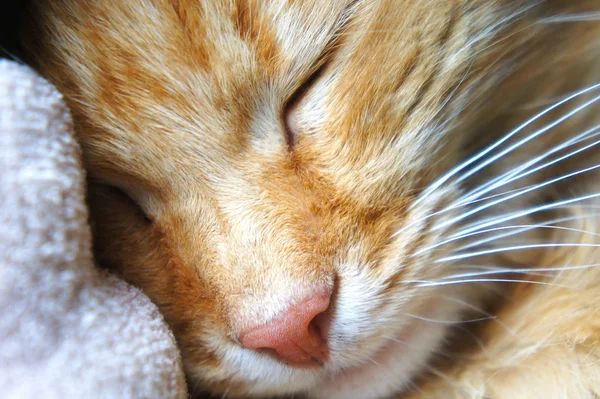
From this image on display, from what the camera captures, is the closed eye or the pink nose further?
the closed eye

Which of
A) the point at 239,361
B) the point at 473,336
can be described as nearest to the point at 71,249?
the point at 239,361

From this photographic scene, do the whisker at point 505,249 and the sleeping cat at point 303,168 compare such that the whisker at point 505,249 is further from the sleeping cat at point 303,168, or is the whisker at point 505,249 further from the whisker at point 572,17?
the whisker at point 572,17

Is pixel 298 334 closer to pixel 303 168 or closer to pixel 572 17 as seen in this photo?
pixel 303 168

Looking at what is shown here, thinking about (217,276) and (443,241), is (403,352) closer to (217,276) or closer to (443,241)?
(443,241)

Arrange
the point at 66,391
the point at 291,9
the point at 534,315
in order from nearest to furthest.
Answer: the point at 66,391 < the point at 291,9 < the point at 534,315

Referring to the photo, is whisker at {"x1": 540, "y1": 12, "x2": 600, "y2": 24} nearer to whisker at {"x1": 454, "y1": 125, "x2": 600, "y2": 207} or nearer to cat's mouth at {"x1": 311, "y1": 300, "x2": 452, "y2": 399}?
whisker at {"x1": 454, "y1": 125, "x2": 600, "y2": 207}

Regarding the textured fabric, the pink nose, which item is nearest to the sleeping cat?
the pink nose

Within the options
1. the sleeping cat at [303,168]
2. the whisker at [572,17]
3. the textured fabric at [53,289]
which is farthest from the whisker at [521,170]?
the textured fabric at [53,289]
